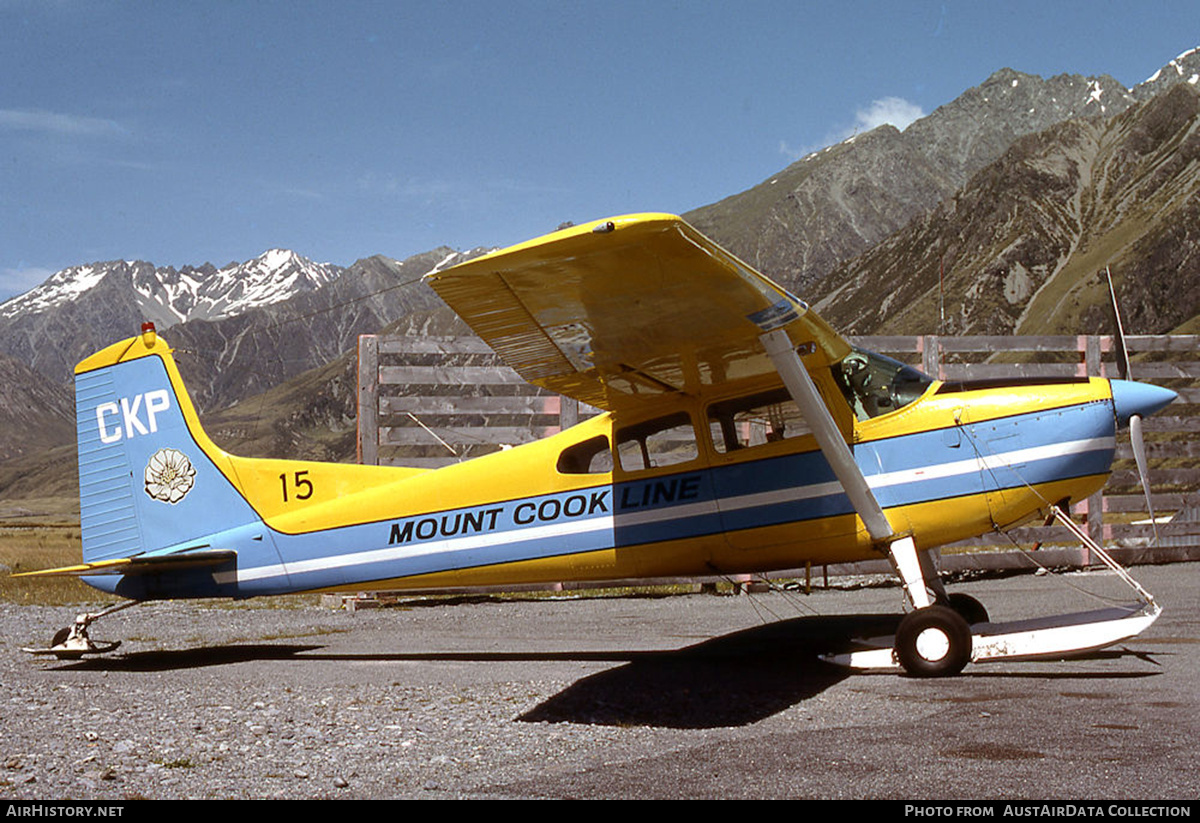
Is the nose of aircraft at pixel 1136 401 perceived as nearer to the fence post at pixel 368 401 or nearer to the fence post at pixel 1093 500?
the fence post at pixel 1093 500

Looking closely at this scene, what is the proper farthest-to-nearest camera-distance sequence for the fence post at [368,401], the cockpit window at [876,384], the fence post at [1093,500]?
the fence post at [1093,500] < the fence post at [368,401] < the cockpit window at [876,384]

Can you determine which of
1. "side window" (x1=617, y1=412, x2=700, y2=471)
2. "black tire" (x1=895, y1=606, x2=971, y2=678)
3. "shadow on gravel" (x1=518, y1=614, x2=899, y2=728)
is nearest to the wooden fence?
"side window" (x1=617, y1=412, x2=700, y2=471)

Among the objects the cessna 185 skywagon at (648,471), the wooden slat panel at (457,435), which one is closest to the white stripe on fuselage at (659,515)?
the cessna 185 skywagon at (648,471)

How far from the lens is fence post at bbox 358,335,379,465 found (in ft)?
43.0

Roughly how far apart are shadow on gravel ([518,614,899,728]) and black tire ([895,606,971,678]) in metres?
0.53

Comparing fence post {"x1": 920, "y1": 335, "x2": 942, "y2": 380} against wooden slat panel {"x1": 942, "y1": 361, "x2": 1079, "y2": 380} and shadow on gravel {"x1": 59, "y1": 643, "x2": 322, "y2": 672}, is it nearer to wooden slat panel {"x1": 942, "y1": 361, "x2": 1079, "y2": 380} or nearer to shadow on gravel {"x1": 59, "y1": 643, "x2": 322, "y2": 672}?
wooden slat panel {"x1": 942, "y1": 361, "x2": 1079, "y2": 380}

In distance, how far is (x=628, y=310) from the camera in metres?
6.82

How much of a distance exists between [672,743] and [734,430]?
10.9 feet

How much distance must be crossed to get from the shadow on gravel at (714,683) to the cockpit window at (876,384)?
206cm

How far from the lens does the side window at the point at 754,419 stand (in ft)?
26.4

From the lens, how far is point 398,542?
8.86 metres

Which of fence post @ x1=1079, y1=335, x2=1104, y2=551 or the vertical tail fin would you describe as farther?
fence post @ x1=1079, y1=335, x2=1104, y2=551

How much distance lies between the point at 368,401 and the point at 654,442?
5.94 metres

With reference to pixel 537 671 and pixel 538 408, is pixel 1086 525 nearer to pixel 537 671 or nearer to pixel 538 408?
pixel 538 408
